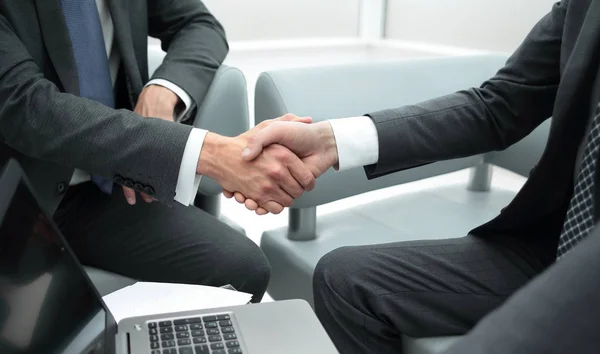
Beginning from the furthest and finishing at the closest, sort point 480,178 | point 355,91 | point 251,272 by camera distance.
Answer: point 480,178, point 355,91, point 251,272

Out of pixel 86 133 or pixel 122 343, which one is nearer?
pixel 122 343

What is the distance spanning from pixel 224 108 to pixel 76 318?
0.74 m

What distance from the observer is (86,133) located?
1.10 metres

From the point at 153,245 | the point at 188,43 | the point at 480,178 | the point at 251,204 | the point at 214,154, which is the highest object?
the point at 188,43

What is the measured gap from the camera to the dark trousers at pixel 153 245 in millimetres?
1259

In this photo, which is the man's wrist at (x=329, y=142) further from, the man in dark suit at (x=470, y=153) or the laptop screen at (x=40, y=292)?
the laptop screen at (x=40, y=292)

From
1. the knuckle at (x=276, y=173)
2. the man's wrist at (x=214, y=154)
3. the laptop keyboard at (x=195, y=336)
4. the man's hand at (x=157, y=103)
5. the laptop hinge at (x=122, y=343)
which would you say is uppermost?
the man's hand at (x=157, y=103)

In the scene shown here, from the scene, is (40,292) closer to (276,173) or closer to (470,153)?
(276,173)

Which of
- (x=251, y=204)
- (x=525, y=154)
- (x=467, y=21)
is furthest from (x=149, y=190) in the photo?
(x=467, y=21)

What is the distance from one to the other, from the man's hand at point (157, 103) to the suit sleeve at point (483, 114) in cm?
43

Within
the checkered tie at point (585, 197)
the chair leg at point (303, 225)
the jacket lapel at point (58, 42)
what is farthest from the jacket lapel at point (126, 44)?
the checkered tie at point (585, 197)

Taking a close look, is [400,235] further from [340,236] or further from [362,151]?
[362,151]

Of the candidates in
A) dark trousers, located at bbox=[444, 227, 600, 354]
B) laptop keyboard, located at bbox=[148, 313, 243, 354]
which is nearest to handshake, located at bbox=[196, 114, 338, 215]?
laptop keyboard, located at bbox=[148, 313, 243, 354]

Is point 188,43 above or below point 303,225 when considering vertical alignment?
above
